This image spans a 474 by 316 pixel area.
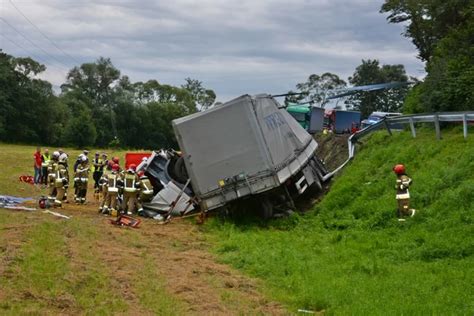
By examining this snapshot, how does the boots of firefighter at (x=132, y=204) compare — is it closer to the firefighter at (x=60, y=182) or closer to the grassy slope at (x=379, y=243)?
the firefighter at (x=60, y=182)

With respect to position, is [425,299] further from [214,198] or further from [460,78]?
[460,78]

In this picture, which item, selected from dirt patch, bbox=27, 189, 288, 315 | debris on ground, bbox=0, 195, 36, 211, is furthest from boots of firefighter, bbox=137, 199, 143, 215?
debris on ground, bbox=0, 195, 36, 211

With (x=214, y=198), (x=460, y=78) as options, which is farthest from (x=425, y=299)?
(x=460, y=78)

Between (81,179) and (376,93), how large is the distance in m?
65.1

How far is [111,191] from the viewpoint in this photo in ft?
57.0

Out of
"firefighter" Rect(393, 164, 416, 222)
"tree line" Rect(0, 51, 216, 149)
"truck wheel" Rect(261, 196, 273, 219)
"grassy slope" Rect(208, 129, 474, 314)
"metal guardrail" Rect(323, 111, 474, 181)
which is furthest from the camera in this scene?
"tree line" Rect(0, 51, 216, 149)

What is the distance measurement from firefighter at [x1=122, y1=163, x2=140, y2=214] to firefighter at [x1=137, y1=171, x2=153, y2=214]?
0.15 metres

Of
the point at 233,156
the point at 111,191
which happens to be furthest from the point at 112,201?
the point at 233,156

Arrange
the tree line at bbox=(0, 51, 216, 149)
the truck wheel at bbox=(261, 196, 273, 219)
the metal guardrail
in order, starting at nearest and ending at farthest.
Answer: the metal guardrail → the truck wheel at bbox=(261, 196, 273, 219) → the tree line at bbox=(0, 51, 216, 149)

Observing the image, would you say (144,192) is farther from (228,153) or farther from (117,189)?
(228,153)

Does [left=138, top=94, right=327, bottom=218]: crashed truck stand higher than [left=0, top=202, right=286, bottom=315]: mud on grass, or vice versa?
[left=138, top=94, right=327, bottom=218]: crashed truck

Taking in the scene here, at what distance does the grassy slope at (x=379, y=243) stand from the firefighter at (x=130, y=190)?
10.1 feet

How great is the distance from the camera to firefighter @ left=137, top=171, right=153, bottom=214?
1766 cm

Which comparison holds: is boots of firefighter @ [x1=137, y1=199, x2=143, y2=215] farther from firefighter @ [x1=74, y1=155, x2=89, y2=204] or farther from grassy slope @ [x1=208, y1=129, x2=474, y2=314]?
grassy slope @ [x1=208, y1=129, x2=474, y2=314]
